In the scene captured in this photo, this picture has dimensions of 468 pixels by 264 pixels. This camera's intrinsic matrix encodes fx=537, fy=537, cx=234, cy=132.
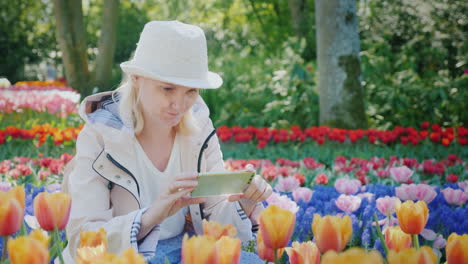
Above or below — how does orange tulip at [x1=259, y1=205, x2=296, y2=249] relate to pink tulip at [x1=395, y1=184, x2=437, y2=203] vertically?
above

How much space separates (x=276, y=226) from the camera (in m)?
1.19

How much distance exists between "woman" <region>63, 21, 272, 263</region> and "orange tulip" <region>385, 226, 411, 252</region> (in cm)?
75

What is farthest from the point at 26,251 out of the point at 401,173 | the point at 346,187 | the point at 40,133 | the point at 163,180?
the point at 40,133

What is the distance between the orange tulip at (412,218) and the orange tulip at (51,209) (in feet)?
2.77

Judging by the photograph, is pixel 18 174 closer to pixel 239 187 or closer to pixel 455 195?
pixel 239 187

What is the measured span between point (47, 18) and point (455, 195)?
984 inches

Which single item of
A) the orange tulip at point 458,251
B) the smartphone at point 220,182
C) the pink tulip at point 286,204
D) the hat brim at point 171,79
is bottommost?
the pink tulip at point 286,204

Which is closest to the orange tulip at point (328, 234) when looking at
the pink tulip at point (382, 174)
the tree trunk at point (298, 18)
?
the pink tulip at point (382, 174)

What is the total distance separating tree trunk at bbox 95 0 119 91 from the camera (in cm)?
1277

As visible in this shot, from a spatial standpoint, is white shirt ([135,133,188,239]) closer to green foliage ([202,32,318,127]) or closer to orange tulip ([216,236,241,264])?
orange tulip ([216,236,241,264])

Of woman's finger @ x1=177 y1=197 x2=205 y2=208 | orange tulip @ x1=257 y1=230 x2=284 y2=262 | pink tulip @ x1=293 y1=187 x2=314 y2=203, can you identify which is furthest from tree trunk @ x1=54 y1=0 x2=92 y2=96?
orange tulip @ x1=257 y1=230 x2=284 y2=262

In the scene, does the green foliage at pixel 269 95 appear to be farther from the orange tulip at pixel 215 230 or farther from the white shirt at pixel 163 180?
the orange tulip at pixel 215 230

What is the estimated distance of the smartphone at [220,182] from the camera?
1.81m

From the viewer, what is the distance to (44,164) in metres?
4.00
